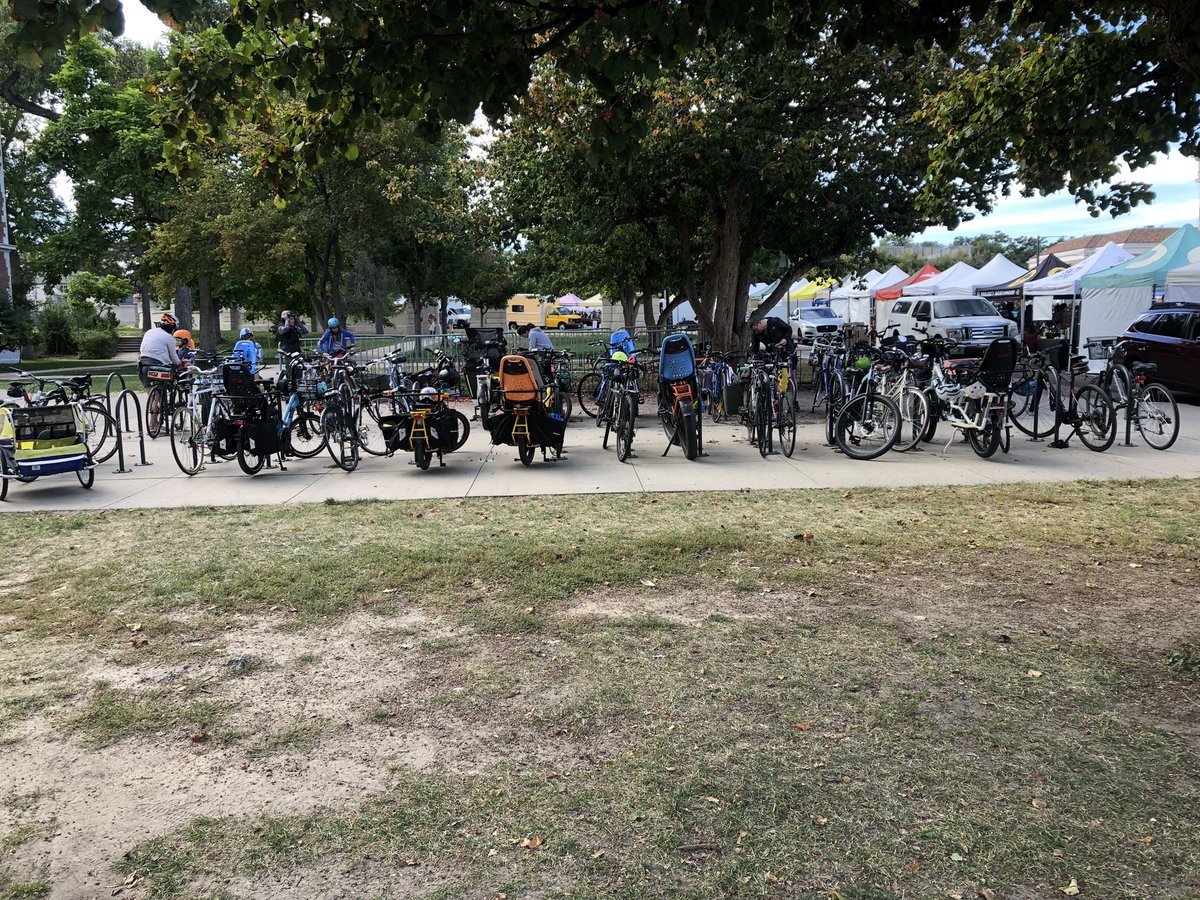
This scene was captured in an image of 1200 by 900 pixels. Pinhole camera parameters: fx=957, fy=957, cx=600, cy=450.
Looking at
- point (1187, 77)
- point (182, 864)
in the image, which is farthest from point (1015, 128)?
point (182, 864)

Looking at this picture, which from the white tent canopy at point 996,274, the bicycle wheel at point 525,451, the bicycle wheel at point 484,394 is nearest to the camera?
the bicycle wheel at point 525,451

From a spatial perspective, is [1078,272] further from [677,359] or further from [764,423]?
[677,359]

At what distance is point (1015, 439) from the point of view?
12.8m

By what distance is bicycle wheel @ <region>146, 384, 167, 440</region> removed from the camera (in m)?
14.3

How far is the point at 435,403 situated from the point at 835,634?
21.8 ft

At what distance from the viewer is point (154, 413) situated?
14.5 meters

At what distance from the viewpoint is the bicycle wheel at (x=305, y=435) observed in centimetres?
1174

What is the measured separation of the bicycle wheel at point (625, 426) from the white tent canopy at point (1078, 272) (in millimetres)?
17941

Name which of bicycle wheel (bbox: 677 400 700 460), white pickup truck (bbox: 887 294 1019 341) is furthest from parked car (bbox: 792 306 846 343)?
bicycle wheel (bbox: 677 400 700 460)

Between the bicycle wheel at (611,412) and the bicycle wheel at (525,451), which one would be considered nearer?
the bicycle wheel at (525,451)


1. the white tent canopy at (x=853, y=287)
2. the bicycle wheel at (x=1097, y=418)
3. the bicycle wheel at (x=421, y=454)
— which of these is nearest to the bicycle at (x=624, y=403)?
the bicycle wheel at (x=421, y=454)

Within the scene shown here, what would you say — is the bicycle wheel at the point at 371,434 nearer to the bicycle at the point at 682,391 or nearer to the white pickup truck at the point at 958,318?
the bicycle at the point at 682,391

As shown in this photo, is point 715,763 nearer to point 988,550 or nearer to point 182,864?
point 182,864

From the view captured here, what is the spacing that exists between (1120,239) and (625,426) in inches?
3565
